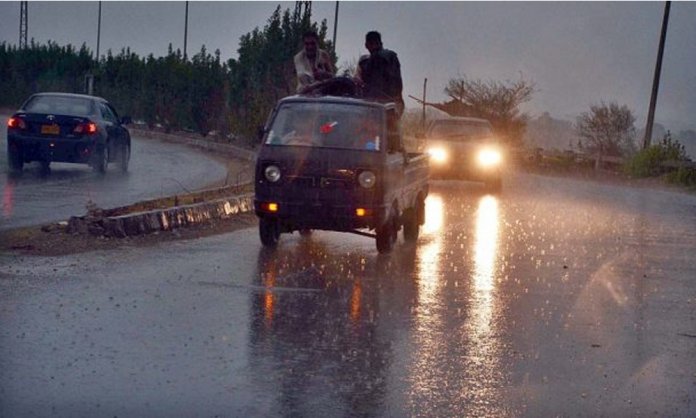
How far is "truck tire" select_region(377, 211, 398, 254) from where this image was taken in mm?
13337

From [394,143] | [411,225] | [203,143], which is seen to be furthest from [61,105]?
[203,143]

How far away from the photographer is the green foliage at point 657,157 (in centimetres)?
4100

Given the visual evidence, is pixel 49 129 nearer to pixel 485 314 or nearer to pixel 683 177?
pixel 485 314

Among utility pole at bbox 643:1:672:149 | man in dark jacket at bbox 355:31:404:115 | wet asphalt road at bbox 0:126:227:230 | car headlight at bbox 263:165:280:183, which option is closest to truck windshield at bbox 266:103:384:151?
car headlight at bbox 263:165:280:183

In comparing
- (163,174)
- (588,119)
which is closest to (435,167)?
(163,174)

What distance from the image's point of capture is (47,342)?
7.70m

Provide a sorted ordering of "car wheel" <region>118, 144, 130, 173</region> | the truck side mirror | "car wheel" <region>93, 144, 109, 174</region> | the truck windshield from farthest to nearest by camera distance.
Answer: "car wheel" <region>118, 144, 130, 173</region> < "car wheel" <region>93, 144, 109, 174</region> < the truck side mirror < the truck windshield

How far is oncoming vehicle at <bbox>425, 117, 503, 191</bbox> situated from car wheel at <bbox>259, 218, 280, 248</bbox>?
46.3ft

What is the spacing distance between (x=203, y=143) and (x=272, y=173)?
27508 mm

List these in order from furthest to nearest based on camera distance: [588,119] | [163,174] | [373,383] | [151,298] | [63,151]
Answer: [588,119] < [163,174] < [63,151] < [151,298] < [373,383]

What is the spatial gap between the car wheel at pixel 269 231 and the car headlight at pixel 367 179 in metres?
1.21

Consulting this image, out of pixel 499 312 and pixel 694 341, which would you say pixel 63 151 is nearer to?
pixel 499 312

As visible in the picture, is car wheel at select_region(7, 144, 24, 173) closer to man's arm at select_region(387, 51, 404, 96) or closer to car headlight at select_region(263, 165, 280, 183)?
man's arm at select_region(387, 51, 404, 96)

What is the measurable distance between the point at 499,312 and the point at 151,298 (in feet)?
10.0
